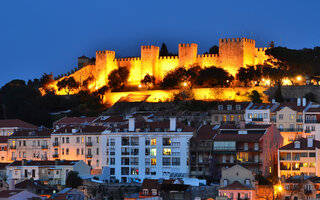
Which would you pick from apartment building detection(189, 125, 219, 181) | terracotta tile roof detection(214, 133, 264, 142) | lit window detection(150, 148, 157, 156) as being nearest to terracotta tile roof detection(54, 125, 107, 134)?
lit window detection(150, 148, 157, 156)

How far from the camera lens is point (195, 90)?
7619cm

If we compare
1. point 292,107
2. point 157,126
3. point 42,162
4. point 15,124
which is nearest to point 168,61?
point 15,124

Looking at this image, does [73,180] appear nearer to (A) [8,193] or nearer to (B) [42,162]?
(B) [42,162]

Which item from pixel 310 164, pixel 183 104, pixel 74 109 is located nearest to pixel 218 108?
pixel 183 104

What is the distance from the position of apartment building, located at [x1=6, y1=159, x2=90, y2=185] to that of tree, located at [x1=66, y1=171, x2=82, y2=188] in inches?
58.2

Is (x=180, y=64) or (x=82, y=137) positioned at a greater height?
(x=180, y=64)

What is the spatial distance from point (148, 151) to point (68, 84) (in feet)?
105

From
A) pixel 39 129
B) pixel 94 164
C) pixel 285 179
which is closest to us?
pixel 285 179

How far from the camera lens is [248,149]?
5188 centimetres

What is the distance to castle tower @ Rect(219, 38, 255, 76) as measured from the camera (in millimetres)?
79400

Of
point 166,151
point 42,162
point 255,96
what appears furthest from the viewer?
point 255,96

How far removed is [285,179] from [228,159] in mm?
4659

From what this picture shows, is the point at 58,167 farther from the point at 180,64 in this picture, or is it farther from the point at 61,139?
the point at 180,64

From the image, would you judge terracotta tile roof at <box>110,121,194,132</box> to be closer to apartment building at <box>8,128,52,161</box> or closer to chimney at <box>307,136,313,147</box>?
apartment building at <box>8,128,52,161</box>
